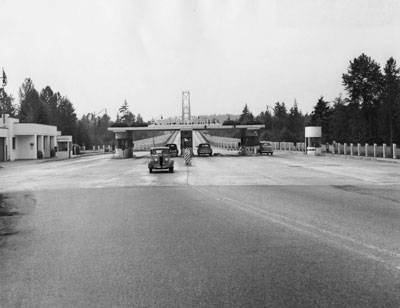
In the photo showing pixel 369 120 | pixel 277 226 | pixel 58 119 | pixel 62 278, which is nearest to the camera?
pixel 62 278

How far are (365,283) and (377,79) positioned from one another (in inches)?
3546

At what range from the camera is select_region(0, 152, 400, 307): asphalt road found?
5457 mm

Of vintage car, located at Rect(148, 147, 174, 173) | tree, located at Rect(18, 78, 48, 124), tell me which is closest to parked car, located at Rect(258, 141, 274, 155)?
vintage car, located at Rect(148, 147, 174, 173)

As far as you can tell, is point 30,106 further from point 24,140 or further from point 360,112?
point 360,112

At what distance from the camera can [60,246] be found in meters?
8.28

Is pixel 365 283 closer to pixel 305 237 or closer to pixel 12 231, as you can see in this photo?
pixel 305 237

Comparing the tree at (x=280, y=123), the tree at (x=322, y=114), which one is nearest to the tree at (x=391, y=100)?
the tree at (x=322, y=114)

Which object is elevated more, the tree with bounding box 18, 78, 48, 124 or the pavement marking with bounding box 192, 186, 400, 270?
the tree with bounding box 18, 78, 48, 124

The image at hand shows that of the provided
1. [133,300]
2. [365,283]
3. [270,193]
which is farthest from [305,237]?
[270,193]

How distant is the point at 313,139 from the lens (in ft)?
204

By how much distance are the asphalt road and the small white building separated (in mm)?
44262

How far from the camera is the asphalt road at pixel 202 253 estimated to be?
546 centimetres

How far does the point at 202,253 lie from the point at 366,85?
87.4m

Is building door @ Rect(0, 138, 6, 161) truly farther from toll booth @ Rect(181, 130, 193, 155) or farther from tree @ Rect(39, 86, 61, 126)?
tree @ Rect(39, 86, 61, 126)
